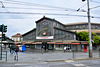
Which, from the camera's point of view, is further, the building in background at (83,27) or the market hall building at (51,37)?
the building in background at (83,27)

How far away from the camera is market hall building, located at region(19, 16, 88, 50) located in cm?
4078

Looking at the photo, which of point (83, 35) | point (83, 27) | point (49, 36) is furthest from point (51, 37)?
point (83, 27)

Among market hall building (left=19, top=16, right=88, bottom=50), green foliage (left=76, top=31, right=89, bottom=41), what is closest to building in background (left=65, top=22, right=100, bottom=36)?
green foliage (left=76, top=31, right=89, bottom=41)

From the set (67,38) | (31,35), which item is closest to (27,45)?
(31,35)

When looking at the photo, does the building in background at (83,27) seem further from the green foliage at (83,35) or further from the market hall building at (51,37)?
the market hall building at (51,37)

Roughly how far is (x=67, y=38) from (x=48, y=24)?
27.8 ft

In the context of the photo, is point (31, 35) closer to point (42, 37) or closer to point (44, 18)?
point (42, 37)

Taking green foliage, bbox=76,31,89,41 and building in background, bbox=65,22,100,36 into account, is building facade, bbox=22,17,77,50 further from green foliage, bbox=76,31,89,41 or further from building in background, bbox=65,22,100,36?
building in background, bbox=65,22,100,36

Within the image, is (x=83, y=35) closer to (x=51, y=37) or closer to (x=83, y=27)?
(x=83, y=27)

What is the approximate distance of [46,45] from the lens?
4381cm

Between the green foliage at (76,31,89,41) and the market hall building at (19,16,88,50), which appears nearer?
→ the market hall building at (19,16,88,50)

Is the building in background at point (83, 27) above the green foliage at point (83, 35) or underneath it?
above

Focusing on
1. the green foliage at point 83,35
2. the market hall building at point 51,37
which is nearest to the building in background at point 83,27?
the green foliage at point 83,35

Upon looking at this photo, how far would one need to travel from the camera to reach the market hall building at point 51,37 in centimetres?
4078
